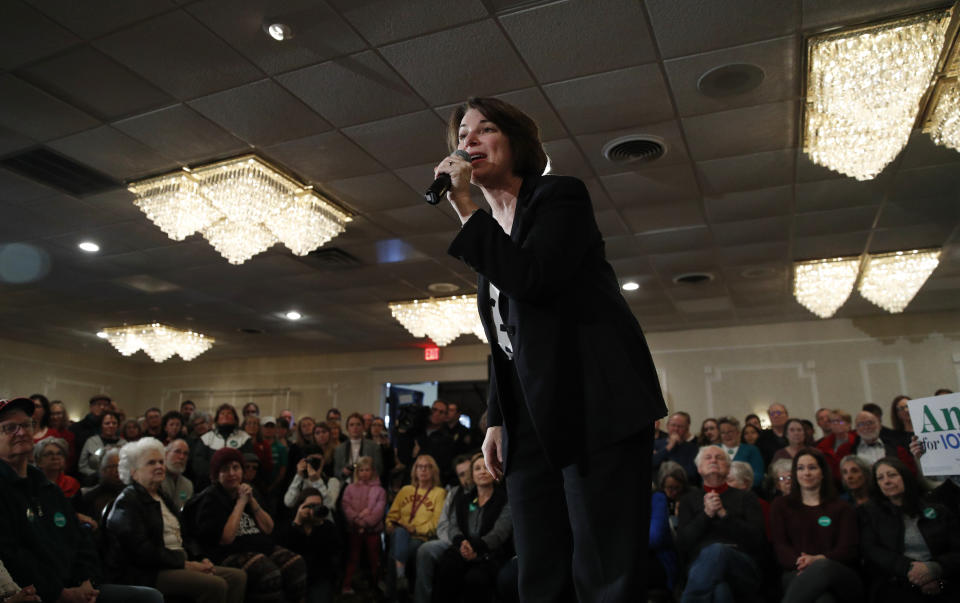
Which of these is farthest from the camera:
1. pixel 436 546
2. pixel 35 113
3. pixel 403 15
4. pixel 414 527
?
pixel 414 527

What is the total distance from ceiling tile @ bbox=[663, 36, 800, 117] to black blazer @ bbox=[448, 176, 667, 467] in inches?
102

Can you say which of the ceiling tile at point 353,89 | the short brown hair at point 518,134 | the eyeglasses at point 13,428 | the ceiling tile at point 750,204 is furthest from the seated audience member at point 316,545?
the short brown hair at point 518,134

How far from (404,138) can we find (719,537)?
115 inches

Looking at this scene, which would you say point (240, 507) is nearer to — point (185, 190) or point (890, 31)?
point (185, 190)

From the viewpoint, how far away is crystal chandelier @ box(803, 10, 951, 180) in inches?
124

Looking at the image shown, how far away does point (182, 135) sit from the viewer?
161 inches

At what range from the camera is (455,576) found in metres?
4.13

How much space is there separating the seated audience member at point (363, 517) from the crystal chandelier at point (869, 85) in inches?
156

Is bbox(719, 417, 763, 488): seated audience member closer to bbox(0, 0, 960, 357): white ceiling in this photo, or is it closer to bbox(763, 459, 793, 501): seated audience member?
bbox(763, 459, 793, 501): seated audience member

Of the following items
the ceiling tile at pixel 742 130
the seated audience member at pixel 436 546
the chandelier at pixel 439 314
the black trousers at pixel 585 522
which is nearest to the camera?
the black trousers at pixel 585 522

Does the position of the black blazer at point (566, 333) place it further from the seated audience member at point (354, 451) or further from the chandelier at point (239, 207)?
the seated audience member at point (354, 451)

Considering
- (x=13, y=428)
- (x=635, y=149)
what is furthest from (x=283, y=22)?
(x=635, y=149)

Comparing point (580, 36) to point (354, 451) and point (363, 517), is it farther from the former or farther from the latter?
point (354, 451)

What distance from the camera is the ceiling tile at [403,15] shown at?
2.98 meters
